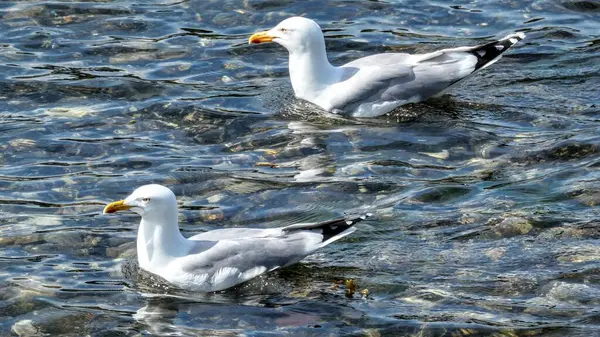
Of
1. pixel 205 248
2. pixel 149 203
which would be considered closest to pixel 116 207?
pixel 149 203

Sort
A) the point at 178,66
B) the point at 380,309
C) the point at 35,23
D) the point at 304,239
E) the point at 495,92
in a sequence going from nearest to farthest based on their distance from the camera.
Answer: the point at 380,309 < the point at 304,239 < the point at 495,92 < the point at 178,66 < the point at 35,23

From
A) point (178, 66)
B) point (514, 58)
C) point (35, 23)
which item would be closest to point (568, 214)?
point (514, 58)

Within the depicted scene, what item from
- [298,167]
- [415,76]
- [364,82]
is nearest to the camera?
[298,167]

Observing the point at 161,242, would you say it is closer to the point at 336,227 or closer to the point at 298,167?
the point at 336,227

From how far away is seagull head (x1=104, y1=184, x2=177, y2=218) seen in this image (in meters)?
8.84

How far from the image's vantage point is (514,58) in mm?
13844

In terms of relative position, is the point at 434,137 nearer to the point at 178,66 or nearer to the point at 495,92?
the point at 495,92

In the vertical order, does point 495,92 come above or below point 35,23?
below

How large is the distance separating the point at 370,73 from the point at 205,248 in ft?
13.4

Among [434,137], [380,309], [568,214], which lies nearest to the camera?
[380,309]

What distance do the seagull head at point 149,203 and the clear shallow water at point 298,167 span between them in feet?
1.64

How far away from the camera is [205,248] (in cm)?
892

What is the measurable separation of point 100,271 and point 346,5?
7.15 metres

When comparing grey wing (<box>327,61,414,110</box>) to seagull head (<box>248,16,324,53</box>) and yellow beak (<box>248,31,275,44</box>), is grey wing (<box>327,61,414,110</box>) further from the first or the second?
yellow beak (<box>248,31,275,44</box>)
